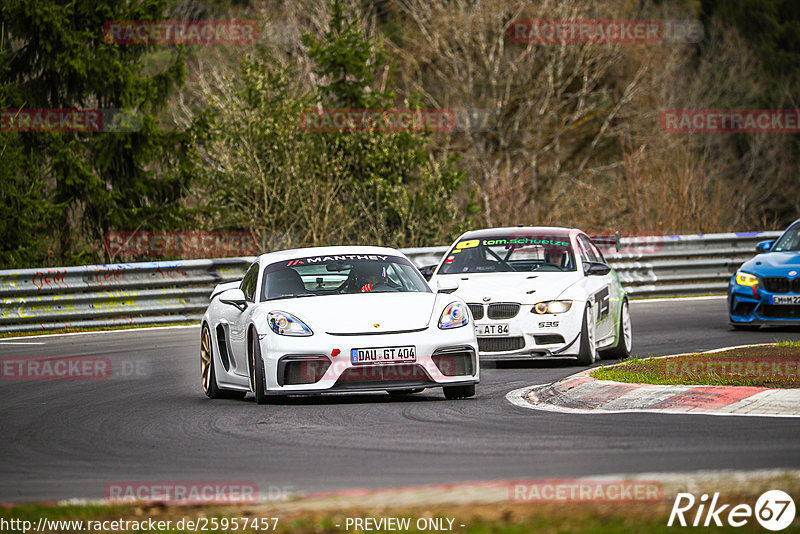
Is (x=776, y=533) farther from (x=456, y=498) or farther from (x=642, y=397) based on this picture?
(x=642, y=397)

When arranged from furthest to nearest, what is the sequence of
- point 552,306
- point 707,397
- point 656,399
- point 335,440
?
point 552,306 → point 656,399 → point 707,397 → point 335,440

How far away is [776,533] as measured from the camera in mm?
5641

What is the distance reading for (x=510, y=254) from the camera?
15.9 metres

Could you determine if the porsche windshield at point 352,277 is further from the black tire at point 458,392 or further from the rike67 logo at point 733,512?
the rike67 logo at point 733,512

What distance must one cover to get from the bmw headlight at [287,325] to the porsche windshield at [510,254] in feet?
15.0

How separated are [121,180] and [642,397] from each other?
65.5ft

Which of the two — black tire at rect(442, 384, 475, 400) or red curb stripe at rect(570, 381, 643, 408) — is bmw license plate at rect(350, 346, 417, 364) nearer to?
black tire at rect(442, 384, 475, 400)

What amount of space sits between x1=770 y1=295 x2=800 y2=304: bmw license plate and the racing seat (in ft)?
25.6

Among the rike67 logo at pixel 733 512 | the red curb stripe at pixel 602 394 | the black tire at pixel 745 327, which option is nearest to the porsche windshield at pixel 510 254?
the black tire at pixel 745 327

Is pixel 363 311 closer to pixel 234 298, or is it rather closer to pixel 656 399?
pixel 234 298

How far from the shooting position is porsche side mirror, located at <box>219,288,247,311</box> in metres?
12.1

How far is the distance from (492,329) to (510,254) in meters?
1.80

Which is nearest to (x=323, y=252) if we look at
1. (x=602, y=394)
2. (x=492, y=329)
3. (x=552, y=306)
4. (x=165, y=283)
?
(x=492, y=329)

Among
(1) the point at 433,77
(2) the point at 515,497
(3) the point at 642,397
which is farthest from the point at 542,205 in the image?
(2) the point at 515,497
